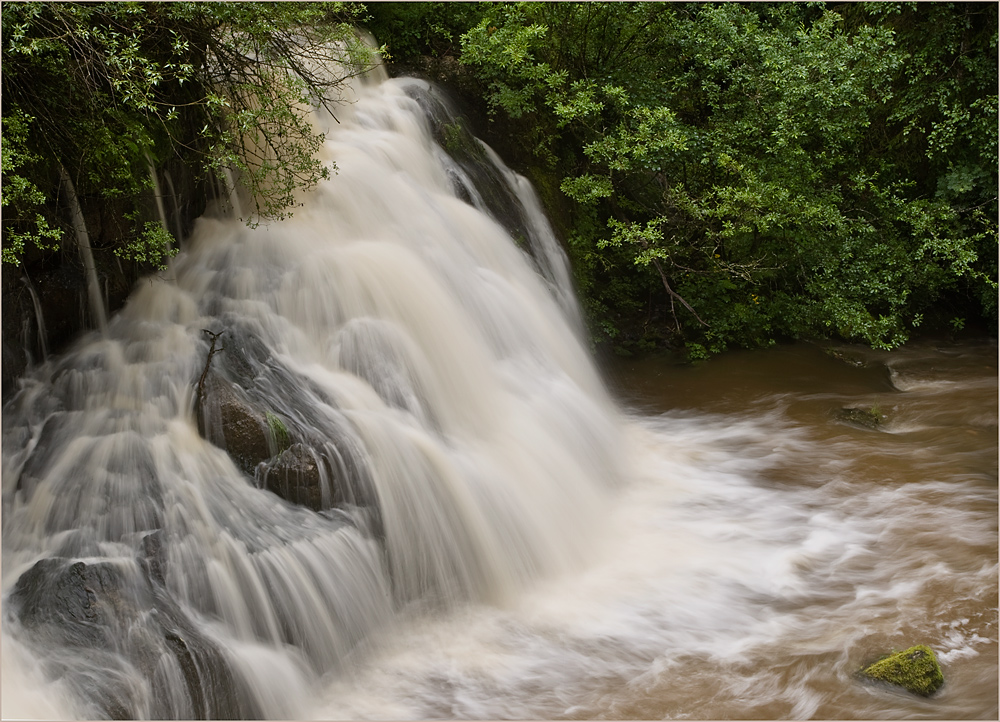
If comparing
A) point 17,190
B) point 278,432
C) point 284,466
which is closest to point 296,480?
point 284,466

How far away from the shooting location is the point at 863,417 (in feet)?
26.2

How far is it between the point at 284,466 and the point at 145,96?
232 centimetres

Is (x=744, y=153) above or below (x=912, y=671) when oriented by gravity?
above

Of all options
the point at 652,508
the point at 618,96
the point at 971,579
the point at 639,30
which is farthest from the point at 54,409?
the point at 639,30

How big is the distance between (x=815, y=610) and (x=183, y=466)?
381cm

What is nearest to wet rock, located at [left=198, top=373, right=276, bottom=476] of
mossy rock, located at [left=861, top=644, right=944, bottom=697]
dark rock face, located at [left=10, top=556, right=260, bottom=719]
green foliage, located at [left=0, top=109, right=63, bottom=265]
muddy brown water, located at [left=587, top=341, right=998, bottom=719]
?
dark rock face, located at [left=10, top=556, right=260, bottom=719]

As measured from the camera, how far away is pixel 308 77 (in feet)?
21.4

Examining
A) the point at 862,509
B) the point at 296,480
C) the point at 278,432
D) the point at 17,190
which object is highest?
the point at 17,190

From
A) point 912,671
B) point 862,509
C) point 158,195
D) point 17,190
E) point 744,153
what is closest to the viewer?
point 912,671

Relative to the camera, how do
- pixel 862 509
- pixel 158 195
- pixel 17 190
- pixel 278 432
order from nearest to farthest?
pixel 17 190 → pixel 278 432 → pixel 158 195 → pixel 862 509

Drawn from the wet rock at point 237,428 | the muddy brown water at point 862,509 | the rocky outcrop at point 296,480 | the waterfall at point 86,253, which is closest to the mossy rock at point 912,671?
the muddy brown water at point 862,509

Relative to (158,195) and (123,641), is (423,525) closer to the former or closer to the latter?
(123,641)

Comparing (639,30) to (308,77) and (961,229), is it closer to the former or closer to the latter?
(961,229)

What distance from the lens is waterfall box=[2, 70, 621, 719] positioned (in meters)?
4.14
